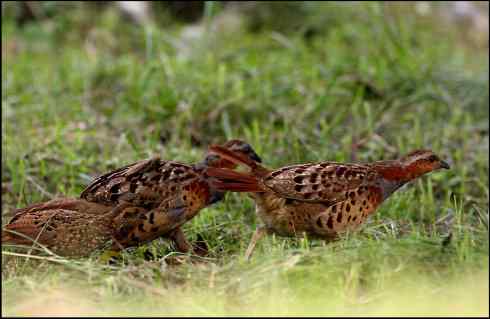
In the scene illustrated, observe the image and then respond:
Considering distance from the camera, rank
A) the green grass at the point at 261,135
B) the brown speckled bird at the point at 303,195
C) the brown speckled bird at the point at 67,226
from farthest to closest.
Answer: the brown speckled bird at the point at 303,195
the brown speckled bird at the point at 67,226
the green grass at the point at 261,135

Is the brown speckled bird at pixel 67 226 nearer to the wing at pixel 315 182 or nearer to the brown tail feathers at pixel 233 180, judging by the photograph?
the brown tail feathers at pixel 233 180

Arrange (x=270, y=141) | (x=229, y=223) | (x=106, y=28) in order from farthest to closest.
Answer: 1. (x=106, y=28)
2. (x=270, y=141)
3. (x=229, y=223)

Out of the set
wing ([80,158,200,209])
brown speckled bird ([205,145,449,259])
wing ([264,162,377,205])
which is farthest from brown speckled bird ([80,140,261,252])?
wing ([264,162,377,205])

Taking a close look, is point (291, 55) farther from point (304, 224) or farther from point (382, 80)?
point (304, 224)

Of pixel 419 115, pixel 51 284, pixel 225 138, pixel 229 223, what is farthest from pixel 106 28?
pixel 51 284

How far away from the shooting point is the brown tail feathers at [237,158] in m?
5.02

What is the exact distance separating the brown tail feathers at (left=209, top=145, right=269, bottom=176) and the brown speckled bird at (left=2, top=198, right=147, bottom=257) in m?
0.52

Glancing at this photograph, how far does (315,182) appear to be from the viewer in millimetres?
5086

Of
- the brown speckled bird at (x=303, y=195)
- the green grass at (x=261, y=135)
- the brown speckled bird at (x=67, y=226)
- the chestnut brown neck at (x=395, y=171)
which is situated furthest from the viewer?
the chestnut brown neck at (x=395, y=171)

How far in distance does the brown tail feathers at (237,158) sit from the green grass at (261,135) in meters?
0.40

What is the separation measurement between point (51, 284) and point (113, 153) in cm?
357

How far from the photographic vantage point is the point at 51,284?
410cm

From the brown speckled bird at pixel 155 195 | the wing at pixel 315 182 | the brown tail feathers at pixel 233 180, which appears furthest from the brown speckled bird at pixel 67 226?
the wing at pixel 315 182

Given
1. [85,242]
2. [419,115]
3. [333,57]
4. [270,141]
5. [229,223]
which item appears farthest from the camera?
[333,57]
